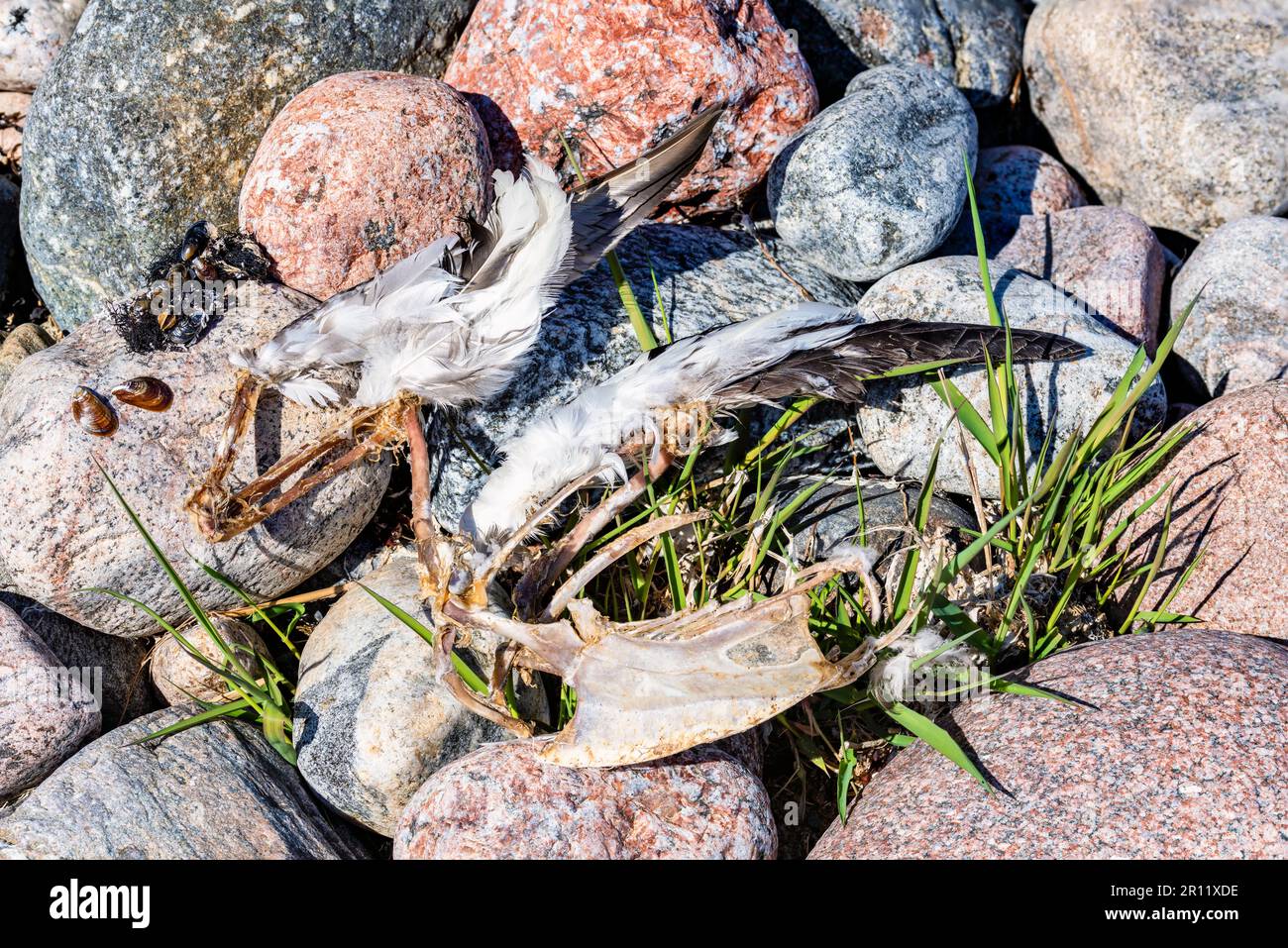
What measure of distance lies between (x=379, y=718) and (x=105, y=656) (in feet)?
3.69

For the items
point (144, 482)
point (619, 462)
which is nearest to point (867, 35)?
point (619, 462)

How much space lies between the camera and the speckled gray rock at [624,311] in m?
3.36

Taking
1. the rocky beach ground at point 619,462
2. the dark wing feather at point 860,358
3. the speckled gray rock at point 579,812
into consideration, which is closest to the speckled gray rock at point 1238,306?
the rocky beach ground at point 619,462

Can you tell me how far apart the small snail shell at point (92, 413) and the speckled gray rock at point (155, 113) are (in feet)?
3.20

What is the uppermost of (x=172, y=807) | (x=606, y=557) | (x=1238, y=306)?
(x=1238, y=306)

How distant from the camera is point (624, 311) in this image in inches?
140

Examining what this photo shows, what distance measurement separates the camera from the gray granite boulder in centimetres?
378

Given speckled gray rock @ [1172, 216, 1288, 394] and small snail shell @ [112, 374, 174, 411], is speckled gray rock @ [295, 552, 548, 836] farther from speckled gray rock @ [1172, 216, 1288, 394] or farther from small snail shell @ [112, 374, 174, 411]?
speckled gray rock @ [1172, 216, 1288, 394]

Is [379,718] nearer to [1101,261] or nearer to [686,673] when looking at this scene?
[686,673]

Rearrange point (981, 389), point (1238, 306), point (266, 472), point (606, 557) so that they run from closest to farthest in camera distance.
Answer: point (606, 557)
point (266, 472)
point (981, 389)
point (1238, 306)

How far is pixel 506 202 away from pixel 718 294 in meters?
0.90

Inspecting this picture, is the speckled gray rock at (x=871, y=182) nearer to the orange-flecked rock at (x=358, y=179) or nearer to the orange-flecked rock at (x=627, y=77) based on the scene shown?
the orange-flecked rock at (x=627, y=77)

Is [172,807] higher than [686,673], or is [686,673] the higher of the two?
[686,673]
